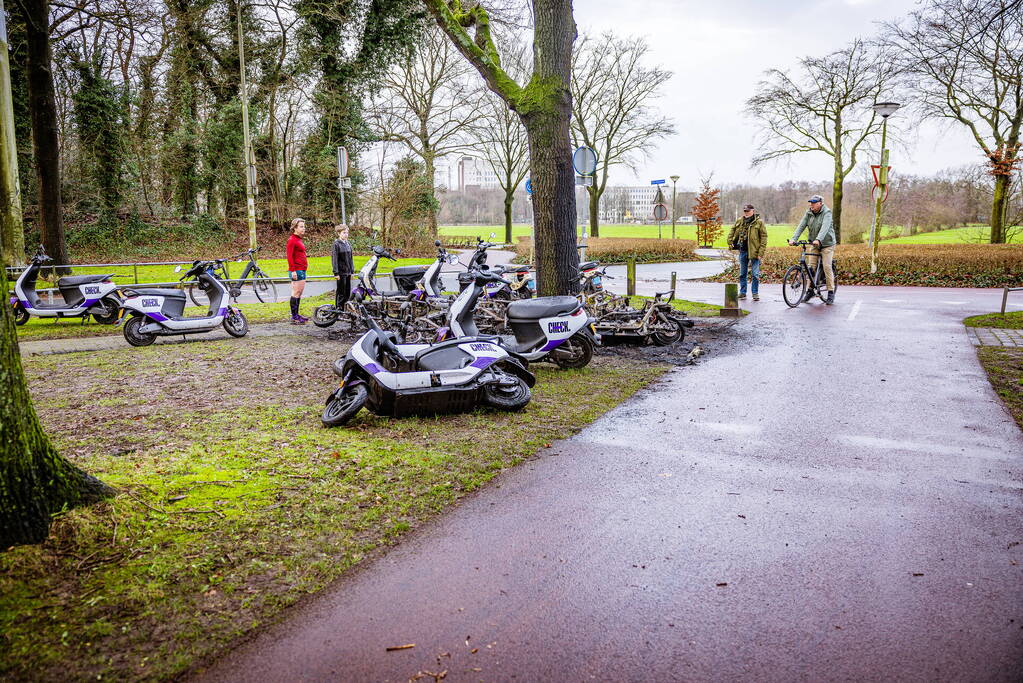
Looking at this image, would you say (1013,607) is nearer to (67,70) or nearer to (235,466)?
(235,466)

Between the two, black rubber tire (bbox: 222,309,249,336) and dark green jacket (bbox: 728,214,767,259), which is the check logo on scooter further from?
dark green jacket (bbox: 728,214,767,259)

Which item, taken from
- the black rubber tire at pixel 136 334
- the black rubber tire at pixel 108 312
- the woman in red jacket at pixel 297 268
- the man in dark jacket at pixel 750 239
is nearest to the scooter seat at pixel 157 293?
the black rubber tire at pixel 136 334

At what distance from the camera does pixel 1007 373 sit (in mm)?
7766

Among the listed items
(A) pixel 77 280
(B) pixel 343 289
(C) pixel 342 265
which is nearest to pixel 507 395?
(C) pixel 342 265

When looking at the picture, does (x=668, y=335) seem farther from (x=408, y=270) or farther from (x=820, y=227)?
(x=820, y=227)

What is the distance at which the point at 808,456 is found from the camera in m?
5.05

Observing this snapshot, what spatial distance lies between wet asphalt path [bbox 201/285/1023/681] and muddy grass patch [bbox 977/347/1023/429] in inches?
20.7

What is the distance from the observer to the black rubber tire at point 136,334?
406 inches

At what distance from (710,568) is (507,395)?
126 inches

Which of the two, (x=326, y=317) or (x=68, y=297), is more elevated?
(x=68, y=297)

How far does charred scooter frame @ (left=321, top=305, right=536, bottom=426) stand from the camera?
578 centimetres

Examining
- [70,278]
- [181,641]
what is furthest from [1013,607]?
[70,278]

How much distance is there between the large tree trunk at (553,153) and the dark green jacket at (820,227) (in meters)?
6.80

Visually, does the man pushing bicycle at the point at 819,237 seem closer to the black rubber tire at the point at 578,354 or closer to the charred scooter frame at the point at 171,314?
the black rubber tire at the point at 578,354
